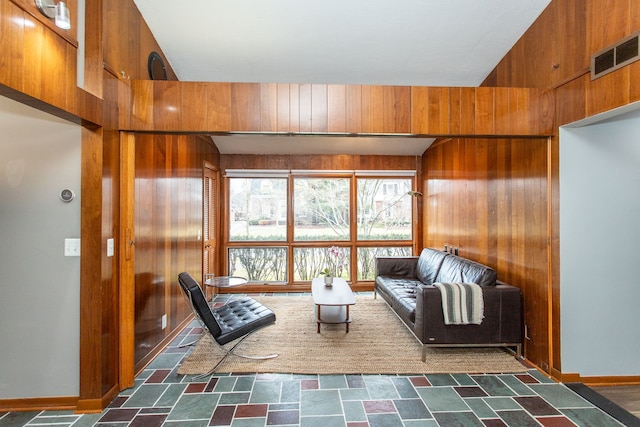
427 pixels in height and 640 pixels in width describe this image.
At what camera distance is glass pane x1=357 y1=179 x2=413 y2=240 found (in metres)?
5.67

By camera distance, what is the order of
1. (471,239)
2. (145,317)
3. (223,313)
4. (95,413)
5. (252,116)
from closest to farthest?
(95,413) < (252,116) < (145,317) < (223,313) < (471,239)

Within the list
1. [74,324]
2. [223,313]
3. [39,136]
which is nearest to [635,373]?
[223,313]

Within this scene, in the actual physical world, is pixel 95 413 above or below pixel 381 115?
below

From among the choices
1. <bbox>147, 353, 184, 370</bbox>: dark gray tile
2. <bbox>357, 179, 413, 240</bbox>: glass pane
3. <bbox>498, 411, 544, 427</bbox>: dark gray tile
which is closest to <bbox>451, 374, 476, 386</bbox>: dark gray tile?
<bbox>498, 411, 544, 427</bbox>: dark gray tile

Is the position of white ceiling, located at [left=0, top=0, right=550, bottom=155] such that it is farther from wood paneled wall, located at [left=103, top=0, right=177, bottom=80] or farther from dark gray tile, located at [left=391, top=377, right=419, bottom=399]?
dark gray tile, located at [left=391, top=377, right=419, bottom=399]

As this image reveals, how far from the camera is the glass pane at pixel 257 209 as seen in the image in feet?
18.3

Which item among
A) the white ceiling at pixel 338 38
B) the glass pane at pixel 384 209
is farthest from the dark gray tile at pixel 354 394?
the glass pane at pixel 384 209

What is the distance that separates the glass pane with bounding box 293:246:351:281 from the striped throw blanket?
2827 millimetres

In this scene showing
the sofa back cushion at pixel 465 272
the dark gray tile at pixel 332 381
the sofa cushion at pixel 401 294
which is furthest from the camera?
the sofa cushion at pixel 401 294

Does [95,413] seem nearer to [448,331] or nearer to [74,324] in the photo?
[74,324]

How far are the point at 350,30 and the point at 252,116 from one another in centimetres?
128

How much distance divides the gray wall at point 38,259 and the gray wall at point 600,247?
372 centimetres

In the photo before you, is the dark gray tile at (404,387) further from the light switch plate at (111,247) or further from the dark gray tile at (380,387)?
the light switch plate at (111,247)

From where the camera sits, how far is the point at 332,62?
3303mm
